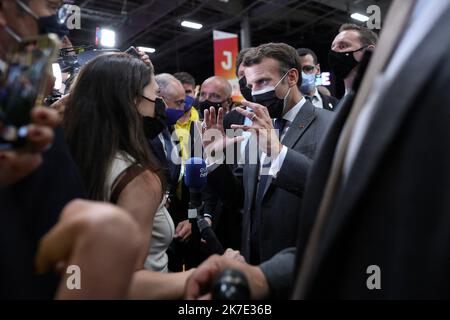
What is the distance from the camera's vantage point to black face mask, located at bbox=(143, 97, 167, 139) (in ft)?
6.12

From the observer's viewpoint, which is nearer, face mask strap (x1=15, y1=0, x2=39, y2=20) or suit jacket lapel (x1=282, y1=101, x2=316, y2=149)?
face mask strap (x1=15, y1=0, x2=39, y2=20)

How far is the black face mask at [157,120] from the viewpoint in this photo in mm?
1865

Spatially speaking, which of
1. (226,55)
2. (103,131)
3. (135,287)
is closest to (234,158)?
(103,131)

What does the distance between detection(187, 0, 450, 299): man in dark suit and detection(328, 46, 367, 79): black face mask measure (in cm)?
194

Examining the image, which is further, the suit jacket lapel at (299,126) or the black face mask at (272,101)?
the black face mask at (272,101)

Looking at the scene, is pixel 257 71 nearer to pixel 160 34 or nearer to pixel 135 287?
pixel 135 287

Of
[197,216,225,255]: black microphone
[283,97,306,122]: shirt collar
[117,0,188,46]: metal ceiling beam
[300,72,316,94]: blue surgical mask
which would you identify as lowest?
A: [197,216,225,255]: black microphone

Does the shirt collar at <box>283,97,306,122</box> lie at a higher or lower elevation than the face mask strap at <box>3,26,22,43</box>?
higher

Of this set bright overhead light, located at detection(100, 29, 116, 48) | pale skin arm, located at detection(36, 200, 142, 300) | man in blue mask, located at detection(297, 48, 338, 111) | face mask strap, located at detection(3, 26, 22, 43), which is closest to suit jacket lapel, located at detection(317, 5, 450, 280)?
pale skin arm, located at detection(36, 200, 142, 300)

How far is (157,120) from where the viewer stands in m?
1.94

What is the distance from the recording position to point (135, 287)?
3.33 feet

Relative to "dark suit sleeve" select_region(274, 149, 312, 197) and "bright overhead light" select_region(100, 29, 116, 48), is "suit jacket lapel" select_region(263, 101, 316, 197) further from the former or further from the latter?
"bright overhead light" select_region(100, 29, 116, 48)

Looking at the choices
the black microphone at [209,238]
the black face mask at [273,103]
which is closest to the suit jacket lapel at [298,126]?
the black face mask at [273,103]

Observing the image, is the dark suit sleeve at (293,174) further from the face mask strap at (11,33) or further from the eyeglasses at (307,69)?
the eyeglasses at (307,69)
